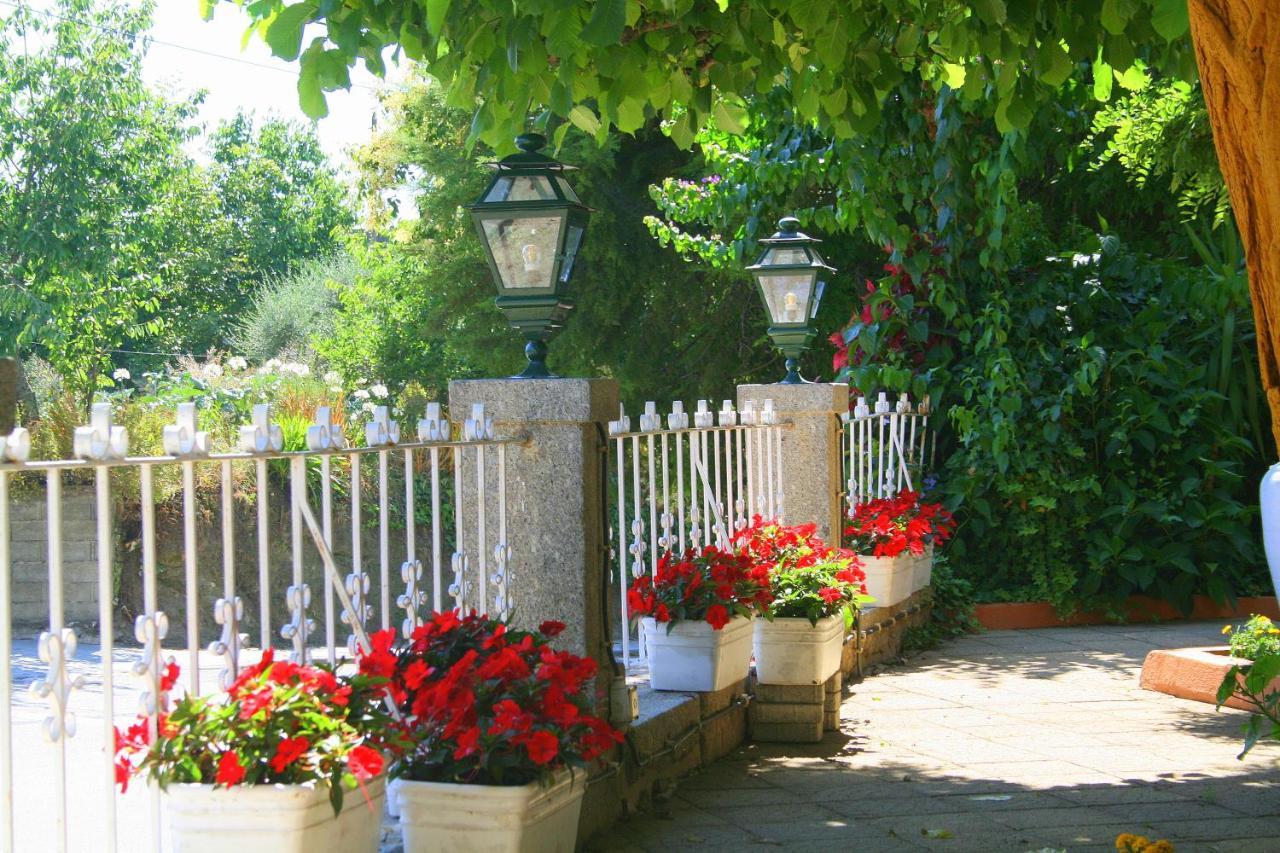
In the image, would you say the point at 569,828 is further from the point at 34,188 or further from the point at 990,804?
the point at 34,188

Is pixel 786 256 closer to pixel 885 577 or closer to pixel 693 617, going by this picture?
pixel 885 577

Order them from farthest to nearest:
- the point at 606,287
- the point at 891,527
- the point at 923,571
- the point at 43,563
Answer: the point at 606,287 → the point at 43,563 → the point at 923,571 → the point at 891,527

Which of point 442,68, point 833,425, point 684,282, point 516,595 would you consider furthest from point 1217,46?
point 684,282

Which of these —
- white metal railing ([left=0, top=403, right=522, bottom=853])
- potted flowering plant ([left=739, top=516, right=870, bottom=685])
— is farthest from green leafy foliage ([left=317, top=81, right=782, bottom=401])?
white metal railing ([left=0, top=403, right=522, bottom=853])

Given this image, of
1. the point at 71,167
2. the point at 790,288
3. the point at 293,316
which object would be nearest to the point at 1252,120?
the point at 790,288

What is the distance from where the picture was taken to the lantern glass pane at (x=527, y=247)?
162 inches

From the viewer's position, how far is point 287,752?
2465 mm

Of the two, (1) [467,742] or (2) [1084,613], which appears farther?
(2) [1084,613]

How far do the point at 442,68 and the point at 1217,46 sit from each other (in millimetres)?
2969

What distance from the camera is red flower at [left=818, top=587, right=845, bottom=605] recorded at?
548 centimetres

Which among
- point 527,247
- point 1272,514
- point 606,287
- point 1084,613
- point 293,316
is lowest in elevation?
point 1084,613

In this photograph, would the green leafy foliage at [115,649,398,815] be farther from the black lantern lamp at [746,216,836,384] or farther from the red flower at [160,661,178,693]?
the black lantern lamp at [746,216,836,384]

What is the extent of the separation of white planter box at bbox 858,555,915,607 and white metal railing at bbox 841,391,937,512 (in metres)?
0.51

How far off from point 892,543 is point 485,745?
441cm
